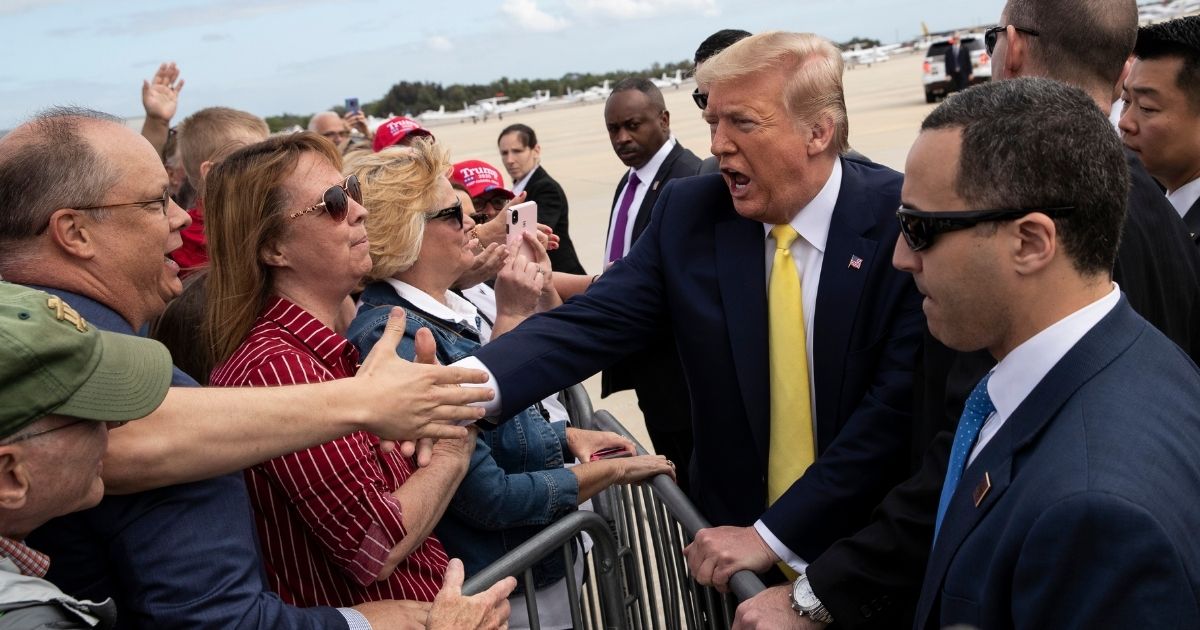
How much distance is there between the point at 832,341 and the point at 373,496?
132cm

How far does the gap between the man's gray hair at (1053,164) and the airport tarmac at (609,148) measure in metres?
2.47

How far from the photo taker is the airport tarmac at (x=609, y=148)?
13571 millimetres

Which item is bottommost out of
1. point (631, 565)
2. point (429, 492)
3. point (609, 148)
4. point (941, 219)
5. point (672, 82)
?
point (609, 148)

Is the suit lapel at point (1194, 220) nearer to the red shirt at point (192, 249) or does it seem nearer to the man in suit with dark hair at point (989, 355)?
the man in suit with dark hair at point (989, 355)

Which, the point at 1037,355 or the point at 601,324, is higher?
the point at 1037,355

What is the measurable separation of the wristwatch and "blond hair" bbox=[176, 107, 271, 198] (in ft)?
12.4

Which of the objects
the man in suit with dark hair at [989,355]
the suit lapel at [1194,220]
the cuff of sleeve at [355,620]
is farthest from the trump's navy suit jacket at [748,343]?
the suit lapel at [1194,220]

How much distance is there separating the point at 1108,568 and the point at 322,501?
166cm

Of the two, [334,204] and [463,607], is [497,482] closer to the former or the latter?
[463,607]

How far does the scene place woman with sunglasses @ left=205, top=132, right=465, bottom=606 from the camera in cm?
239

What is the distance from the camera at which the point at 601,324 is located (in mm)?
3230

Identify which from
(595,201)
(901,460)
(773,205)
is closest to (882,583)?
A: (901,460)

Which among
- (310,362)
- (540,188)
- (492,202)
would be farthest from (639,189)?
(310,362)

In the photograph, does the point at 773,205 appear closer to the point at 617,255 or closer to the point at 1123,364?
the point at 1123,364
